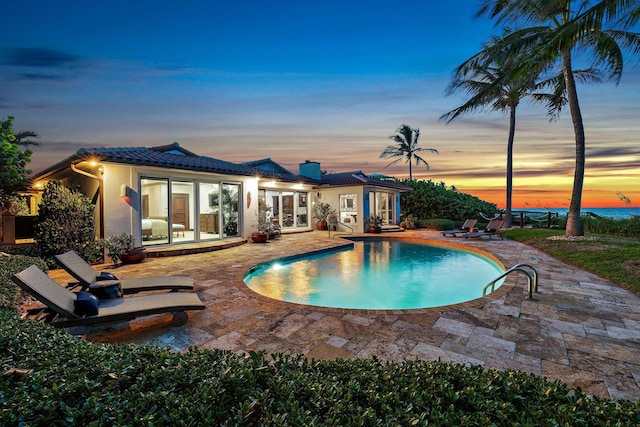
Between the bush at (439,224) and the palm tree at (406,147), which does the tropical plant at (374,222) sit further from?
the palm tree at (406,147)

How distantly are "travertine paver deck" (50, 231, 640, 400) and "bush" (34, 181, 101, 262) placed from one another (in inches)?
197

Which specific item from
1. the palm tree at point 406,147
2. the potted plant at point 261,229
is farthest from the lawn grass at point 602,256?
the palm tree at point 406,147

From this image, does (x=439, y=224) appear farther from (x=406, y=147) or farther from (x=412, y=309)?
(x=412, y=309)

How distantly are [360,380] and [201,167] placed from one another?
1067cm

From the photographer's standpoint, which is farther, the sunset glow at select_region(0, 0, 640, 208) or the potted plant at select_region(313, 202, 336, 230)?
the potted plant at select_region(313, 202, 336, 230)

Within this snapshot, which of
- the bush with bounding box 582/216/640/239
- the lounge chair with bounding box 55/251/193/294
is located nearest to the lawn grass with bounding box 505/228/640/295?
the bush with bounding box 582/216/640/239

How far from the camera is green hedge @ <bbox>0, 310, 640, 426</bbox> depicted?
138cm

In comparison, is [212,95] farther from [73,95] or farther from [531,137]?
[531,137]

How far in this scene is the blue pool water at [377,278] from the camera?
698 centimetres

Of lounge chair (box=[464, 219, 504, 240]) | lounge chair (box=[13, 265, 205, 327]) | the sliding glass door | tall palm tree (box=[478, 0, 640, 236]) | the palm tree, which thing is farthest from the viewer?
the palm tree

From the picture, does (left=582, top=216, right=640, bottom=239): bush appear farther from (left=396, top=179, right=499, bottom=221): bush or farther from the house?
the house

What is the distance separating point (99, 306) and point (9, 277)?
2230 mm

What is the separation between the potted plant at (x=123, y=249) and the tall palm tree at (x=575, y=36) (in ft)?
44.5

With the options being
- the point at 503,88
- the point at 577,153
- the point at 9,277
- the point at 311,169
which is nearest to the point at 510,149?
the point at 503,88
